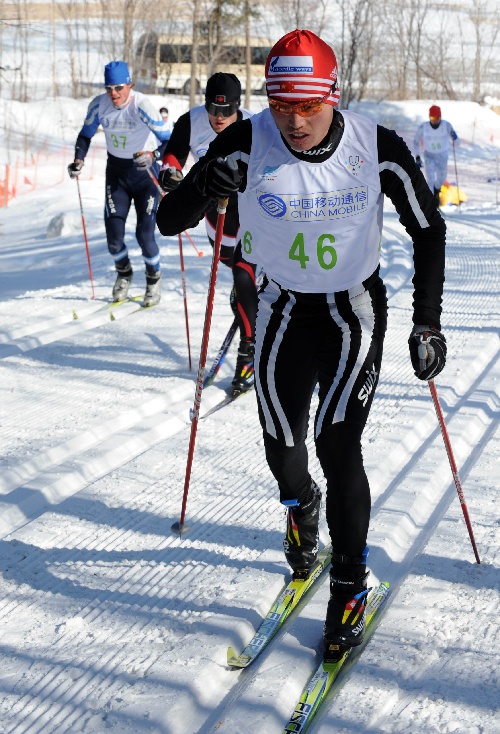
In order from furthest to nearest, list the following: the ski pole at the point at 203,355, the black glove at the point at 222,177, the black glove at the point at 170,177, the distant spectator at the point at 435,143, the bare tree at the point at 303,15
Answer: the bare tree at the point at 303,15, the distant spectator at the point at 435,143, the black glove at the point at 170,177, the ski pole at the point at 203,355, the black glove at the point at 222,177

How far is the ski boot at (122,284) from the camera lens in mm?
8133

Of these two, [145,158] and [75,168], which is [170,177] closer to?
[145,158]

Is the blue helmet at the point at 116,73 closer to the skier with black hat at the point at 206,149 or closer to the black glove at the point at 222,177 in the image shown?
the skier with black hat at the point at 206,149

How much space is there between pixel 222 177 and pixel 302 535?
1292mm

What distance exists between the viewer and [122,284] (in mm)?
8125

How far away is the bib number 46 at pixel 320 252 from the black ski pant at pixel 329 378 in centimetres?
11

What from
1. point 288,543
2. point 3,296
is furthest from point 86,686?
point 3,296

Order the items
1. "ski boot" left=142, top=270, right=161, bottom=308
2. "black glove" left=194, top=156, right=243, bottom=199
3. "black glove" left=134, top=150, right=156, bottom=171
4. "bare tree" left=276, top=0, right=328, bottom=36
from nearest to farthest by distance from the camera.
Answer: "black glove" left=194, top=156, right=243, bottom=199 → "black glove" left=134, top=150, right=156, bottom=171 → "ski boot" left=142, top=270, right=161, bottom=308 → "bare tree" left=276, top=0, right=328, bottom=36

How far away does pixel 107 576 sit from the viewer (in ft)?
10.9

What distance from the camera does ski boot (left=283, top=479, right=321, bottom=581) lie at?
122 inches

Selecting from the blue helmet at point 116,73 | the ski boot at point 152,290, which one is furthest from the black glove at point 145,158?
the ski boot at point 152,290

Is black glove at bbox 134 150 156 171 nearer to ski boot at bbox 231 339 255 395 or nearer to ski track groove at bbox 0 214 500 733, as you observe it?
ski boot at bbox 231 339 255 395

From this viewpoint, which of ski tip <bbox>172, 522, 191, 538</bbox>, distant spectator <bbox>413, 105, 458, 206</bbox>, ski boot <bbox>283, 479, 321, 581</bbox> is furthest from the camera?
distant spectator <bbox>413, 105, 458, 206</bbox>

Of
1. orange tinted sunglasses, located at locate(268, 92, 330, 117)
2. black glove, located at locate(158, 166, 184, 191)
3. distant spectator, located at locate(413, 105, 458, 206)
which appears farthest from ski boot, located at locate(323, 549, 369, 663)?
distant spectator, located at locate(413, 105, 458, 206)
